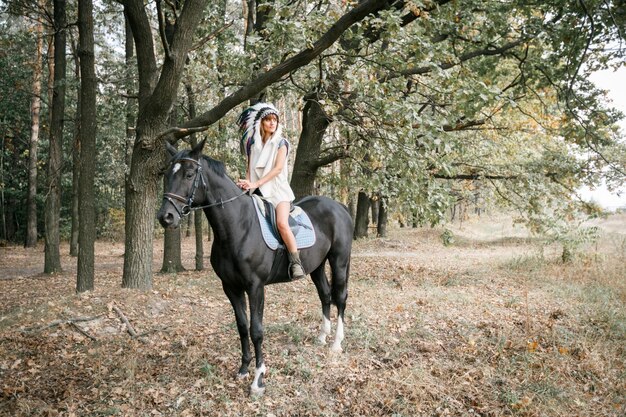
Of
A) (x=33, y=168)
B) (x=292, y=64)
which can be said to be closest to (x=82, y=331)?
(x=292, y=64)

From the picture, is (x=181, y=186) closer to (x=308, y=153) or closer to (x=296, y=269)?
(x=296, y=269)

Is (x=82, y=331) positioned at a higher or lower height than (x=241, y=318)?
lower

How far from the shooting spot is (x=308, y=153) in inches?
445

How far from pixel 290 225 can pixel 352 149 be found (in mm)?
5772

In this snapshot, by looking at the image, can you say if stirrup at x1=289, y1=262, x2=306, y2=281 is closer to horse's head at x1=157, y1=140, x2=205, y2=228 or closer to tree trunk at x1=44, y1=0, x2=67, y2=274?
horse's head at x1=157, y1=140, x2=205, y2=228

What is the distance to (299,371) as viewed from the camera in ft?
16.9

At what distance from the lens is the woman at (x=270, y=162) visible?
5.03 meters

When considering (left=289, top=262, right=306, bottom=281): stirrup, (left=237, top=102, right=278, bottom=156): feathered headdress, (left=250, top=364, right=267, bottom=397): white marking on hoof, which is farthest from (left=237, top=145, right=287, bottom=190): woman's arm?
(left=250, top=364, right=267, bottom=397): white marking on hoof

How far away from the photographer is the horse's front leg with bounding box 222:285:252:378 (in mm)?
4871

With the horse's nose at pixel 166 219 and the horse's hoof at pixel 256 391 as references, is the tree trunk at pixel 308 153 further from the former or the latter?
the horse's nose at pixel 166 219

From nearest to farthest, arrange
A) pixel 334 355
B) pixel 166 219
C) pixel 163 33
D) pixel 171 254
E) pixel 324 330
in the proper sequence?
A: pixel 166 219, pixel 334 355, pixel 324 330, pixel 163 33, pixel 171 254

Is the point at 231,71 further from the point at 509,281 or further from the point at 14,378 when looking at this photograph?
the point at 509,281

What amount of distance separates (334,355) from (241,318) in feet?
4.88

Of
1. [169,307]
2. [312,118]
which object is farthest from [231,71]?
[169,307]
